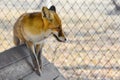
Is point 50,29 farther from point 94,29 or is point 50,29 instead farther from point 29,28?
point 94,29

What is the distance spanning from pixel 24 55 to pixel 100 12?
5109mm

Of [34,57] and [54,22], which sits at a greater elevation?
[54,22]

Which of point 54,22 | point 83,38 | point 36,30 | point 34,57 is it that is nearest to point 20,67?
point 34,57

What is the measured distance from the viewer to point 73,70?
5.27m

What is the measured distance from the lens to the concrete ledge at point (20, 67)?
2.88 meters

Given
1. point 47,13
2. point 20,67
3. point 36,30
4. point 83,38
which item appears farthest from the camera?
point 83,38

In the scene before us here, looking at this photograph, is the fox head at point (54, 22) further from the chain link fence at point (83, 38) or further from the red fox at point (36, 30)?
the chain link fence at point (83, 38)

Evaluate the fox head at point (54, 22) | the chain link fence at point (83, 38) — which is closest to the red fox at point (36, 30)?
the fox head at point (54, 22)

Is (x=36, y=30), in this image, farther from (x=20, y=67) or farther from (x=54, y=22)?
(x=20, y=67)

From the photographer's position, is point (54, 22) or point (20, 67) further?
point (20, 67)

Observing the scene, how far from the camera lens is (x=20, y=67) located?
301cm

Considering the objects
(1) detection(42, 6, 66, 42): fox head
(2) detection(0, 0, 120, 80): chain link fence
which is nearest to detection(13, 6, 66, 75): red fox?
(1) detection(42, 6, 66, 42): fox head

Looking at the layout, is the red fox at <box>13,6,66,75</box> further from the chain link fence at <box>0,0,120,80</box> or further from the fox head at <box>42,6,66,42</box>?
the chain link fence at <box>0,0,120,80</box>

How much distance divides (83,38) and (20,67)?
3549mm
